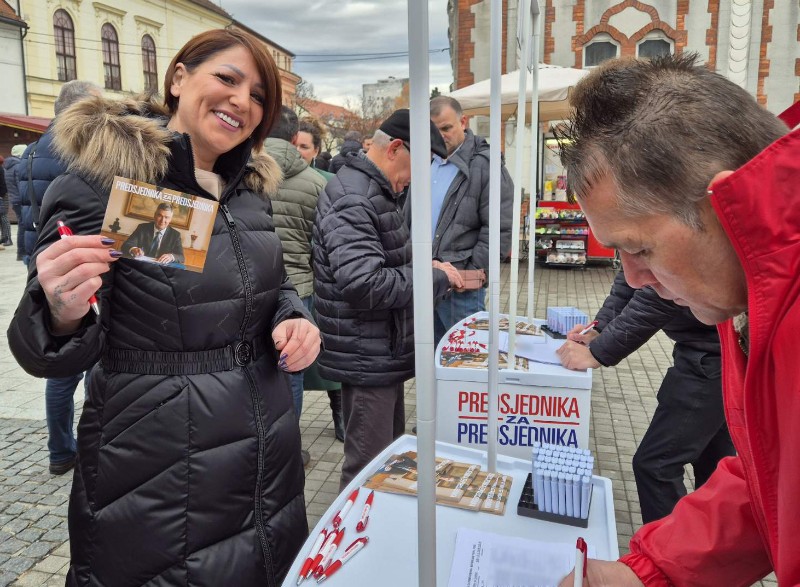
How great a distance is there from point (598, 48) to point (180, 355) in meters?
14.5

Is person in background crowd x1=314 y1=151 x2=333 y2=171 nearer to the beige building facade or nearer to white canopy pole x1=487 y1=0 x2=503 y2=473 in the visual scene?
the beige building facade

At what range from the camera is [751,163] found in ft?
2.26

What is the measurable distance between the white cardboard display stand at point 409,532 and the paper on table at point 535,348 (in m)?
1.11

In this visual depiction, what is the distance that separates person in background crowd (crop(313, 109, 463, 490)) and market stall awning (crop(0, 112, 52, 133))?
20728 mm

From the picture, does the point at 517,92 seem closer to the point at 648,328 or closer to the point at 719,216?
the point at 648,328

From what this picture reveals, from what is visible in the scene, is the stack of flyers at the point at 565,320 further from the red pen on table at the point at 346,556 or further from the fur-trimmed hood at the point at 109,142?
the fur-trimmed hood at the point at 109,142

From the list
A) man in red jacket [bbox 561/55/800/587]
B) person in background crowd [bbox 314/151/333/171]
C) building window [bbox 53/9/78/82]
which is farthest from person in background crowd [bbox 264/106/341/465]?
building window [bbox 53/9/78/82]

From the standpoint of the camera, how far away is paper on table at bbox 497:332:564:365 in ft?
9.14

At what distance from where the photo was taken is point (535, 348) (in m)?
3.01

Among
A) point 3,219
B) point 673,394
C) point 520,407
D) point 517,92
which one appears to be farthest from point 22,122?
point 673,394

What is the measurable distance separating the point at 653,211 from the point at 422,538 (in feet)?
2.24

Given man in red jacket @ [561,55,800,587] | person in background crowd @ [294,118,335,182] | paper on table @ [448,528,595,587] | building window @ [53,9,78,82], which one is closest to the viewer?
man in red jacket @ [561,55,800,587]

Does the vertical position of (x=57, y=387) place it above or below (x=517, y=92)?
below

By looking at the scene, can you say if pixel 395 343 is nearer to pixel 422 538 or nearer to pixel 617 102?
pixel 422 538
